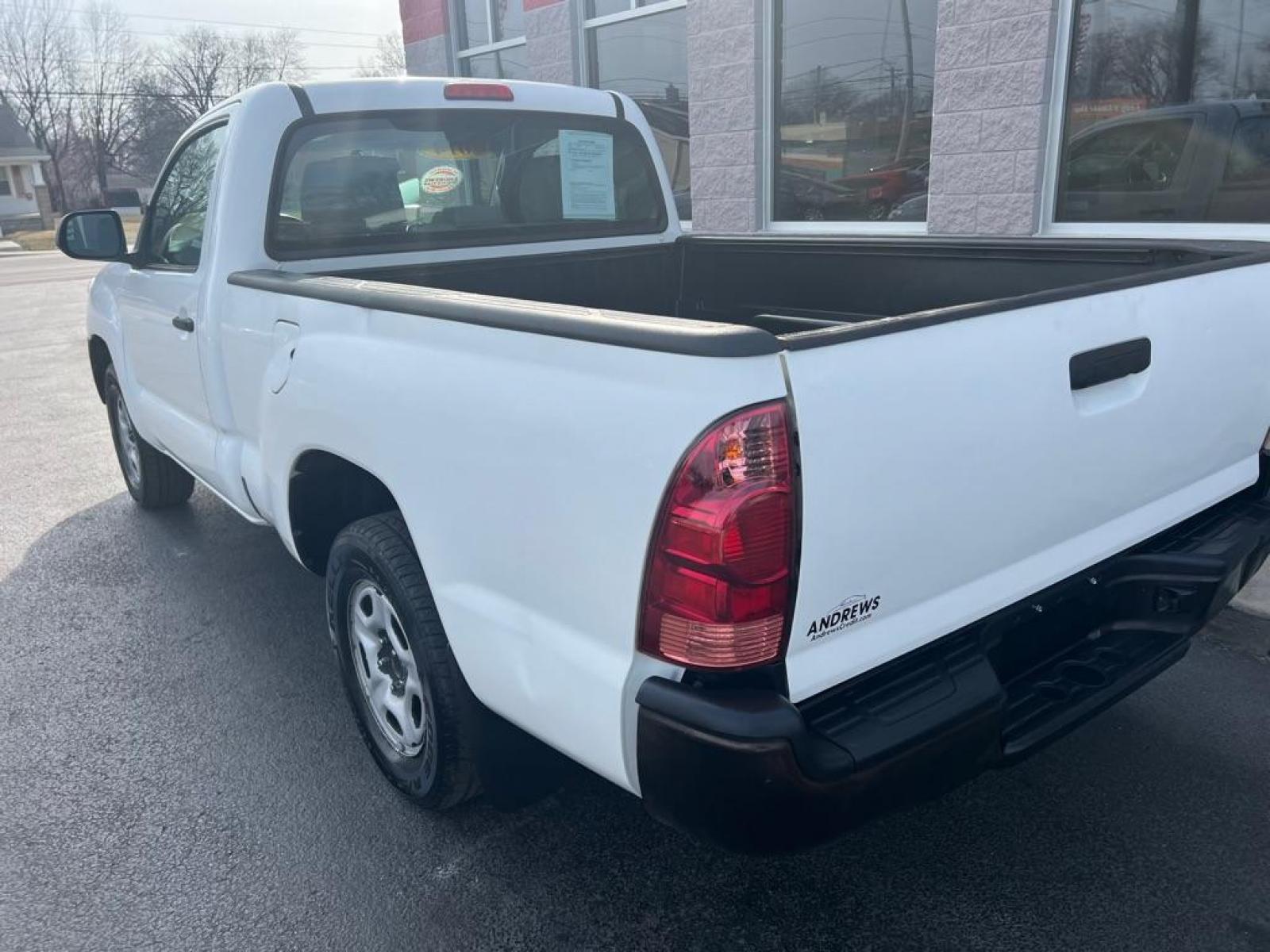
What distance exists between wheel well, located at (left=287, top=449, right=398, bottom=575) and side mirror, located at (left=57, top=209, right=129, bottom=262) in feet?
5.62

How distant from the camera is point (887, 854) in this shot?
2.55 m

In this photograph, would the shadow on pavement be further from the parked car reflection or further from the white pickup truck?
the parked car reflection

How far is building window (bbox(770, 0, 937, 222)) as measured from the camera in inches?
281

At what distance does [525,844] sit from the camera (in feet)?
8.64

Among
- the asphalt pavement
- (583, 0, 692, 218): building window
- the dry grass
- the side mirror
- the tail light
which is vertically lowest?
the dry grass

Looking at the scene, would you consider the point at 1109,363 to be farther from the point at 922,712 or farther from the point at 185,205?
the point at 185,205

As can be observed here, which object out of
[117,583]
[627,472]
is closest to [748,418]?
[627,472]

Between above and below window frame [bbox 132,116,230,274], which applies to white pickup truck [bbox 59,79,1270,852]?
below

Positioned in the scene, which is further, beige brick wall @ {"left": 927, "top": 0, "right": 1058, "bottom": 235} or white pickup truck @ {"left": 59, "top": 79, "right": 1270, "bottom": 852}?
beige brick wall @ {"left": 927, "top": 0, "right": 1058, "bottom": 235}

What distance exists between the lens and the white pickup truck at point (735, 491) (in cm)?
170

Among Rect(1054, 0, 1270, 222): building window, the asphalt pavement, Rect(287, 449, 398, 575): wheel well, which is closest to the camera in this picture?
the asphalt pavement

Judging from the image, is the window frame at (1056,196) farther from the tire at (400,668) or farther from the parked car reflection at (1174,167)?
the tire at (400,668)

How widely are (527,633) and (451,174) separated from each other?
227 centimetres

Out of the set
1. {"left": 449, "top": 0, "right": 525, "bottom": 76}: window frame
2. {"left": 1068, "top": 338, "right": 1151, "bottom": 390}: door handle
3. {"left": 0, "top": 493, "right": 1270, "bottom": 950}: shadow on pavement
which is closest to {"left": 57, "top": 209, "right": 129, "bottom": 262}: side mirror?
{"left": 0, "top": 493, "right": 1270, "bottom": 950}: shadow on pavement
